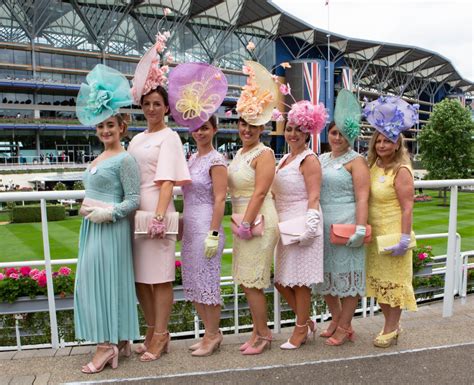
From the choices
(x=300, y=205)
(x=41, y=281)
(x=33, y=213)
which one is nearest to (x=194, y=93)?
(x=300, y=205)

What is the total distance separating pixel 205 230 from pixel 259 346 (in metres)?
0.86

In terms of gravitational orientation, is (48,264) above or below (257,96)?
below

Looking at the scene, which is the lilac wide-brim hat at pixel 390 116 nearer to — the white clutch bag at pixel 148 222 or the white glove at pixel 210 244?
the white glove at pixel 210 244

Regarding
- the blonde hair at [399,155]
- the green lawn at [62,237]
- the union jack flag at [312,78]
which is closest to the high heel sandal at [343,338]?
the blonde hair at [399,155]

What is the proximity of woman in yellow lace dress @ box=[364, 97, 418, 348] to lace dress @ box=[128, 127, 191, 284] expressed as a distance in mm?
1330

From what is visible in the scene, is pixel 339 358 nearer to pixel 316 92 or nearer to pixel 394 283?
pixel 394 283

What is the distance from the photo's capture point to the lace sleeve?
2.70m

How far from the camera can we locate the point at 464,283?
169 inches

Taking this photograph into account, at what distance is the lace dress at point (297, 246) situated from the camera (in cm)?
298

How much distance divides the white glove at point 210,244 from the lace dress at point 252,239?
22cm

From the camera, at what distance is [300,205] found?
117 inches

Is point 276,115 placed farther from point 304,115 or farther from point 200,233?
point 200,233

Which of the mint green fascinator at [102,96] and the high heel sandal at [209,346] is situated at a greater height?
the mint green fascinator at [102,96]

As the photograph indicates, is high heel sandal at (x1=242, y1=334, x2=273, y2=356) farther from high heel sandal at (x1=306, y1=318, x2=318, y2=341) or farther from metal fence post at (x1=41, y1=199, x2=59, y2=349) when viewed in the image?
metal fence post at (x1=41, y1=199, x2=59, y2=349)
